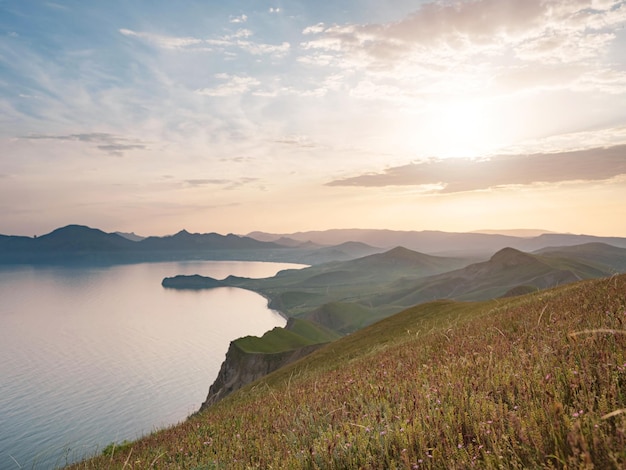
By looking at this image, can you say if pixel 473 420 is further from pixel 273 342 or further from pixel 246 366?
pixel 273 342

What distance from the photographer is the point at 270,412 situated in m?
10.2

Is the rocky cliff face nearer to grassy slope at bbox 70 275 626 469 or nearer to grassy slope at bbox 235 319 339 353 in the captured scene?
grassy slope at bbox 235 319 339 353

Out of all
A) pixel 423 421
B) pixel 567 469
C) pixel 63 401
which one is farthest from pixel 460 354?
pixel 63 401

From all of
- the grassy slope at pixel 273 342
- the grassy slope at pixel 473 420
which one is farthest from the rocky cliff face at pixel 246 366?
the grassy slope at pixel 473 420

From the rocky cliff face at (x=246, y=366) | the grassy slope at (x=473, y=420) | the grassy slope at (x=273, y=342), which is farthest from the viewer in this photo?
the grassy slope at (x=273, y=342)

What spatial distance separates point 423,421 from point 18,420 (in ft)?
544

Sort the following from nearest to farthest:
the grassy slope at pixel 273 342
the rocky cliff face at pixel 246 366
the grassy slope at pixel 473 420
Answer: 1. the grassy slope at pixel 473 420
2. the rocky cliff face at pixel 246 366
3. the grassy slope at pixel 273 342

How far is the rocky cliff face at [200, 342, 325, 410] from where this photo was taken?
9517cm

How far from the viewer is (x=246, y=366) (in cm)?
10119

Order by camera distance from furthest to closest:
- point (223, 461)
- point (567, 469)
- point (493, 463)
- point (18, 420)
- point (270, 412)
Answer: point (18, 420) < point (270, 412) < point (223, 461) < point (493, 463) < point (567, 469)

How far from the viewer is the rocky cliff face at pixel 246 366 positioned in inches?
3747

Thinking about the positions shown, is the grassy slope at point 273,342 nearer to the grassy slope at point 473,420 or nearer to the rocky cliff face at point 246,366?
the rocky cliff face at point 246,366

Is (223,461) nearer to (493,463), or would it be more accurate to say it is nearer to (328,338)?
(493,463)

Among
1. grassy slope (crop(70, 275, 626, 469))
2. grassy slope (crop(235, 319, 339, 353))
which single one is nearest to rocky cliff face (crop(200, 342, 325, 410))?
grassy slope (crop(235, 319, 339, 353))
